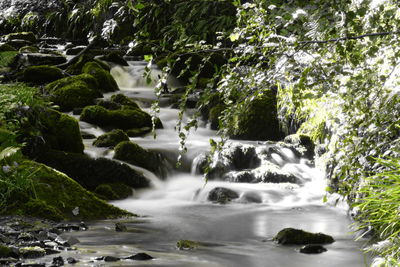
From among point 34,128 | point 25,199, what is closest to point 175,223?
point 25,199

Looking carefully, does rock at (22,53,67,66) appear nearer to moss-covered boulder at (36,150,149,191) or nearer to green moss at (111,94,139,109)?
green moss at (111,94,139,109)

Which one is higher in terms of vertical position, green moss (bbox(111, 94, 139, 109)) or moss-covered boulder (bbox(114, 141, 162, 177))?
green moss (bbox(111, 94, 139, 109))

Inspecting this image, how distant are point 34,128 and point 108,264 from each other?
14.8ft

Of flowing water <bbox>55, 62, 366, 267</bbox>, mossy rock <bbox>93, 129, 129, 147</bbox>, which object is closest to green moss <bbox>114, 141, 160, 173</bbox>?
flowing water <bbox>55, 62, 366, 267</bbox>

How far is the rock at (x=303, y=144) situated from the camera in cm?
1068

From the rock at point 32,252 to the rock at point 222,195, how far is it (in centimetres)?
469

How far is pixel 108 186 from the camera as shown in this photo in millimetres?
8344

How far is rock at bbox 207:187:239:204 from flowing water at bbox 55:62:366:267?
4.3 inches

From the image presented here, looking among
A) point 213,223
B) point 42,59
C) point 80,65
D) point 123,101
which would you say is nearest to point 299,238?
point 213,223

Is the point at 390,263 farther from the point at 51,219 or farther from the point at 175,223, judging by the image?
the point at 175,223

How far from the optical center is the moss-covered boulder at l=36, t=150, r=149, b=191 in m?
8.55

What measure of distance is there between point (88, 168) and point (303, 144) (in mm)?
4698

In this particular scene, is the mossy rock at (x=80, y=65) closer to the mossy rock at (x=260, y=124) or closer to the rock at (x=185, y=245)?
the mossy rock at (x=260, y=124)

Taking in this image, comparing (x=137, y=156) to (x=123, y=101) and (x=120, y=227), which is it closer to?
(x=123, y=101)
